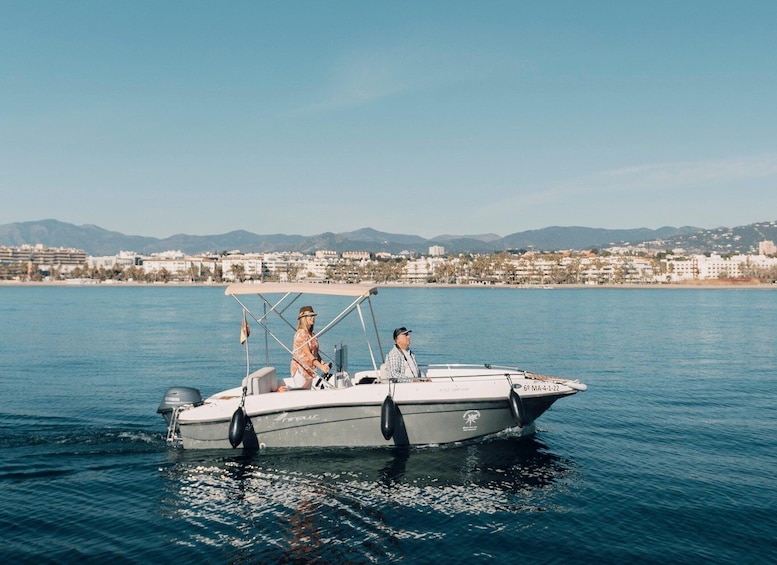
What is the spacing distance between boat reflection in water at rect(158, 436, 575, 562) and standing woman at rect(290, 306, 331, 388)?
1.31m

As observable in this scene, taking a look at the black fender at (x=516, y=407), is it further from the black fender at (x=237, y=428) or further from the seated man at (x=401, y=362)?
the black fender at (x=237, y=428)

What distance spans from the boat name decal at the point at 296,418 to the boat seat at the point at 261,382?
2.30ft

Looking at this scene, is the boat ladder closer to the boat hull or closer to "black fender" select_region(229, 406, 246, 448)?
the boat hull

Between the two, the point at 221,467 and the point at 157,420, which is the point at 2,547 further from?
the point at 157,420

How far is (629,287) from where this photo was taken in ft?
580

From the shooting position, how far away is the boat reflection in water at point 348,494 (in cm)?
873

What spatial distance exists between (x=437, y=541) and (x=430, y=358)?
19.9 metres

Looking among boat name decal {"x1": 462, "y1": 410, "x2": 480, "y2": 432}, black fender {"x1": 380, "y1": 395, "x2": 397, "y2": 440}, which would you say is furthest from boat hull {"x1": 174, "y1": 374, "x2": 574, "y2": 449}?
black fender {"x1": 380, "y1": 395, "x2": 397, "y2": 440}

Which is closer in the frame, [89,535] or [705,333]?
[89,535]

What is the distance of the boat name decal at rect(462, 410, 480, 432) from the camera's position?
1180cm

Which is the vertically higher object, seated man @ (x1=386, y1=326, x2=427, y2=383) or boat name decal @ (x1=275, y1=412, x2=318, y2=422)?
seated man @ (x1=386, y1=326, x2=427, y2=383)

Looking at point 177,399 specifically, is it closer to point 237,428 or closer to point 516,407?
A: point 237,428

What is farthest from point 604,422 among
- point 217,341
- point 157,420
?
point 217,341

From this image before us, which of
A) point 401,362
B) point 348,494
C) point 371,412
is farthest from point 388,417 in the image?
point 348,494
